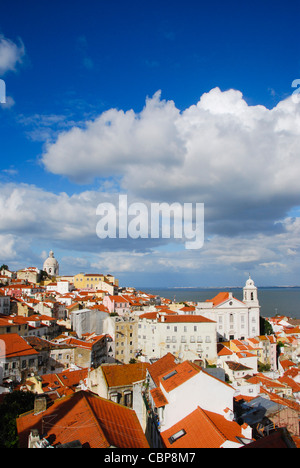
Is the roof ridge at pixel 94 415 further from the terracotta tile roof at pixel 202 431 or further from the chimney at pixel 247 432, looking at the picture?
the chimney at pixel 247 432

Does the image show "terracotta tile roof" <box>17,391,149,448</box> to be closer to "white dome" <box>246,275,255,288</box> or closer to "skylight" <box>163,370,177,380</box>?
"skylight" <box>163,370,177,380</box>

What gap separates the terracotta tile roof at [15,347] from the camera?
1097 inches

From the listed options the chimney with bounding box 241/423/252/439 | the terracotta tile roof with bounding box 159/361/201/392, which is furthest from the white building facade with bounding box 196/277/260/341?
the chimney with bounding box 241/423/252/439

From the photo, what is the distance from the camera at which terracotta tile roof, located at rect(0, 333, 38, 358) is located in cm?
2788

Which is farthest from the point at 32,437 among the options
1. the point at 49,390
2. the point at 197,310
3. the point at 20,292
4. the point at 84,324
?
the point at 20,292

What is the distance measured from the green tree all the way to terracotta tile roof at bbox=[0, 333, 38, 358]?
993 cm

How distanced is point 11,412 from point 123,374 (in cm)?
621

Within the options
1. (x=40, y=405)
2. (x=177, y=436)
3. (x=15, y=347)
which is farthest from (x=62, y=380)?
(x=177, y=436)

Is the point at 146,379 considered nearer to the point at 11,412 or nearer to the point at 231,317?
the point at 11,412

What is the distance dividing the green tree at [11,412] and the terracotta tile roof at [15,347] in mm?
9928
